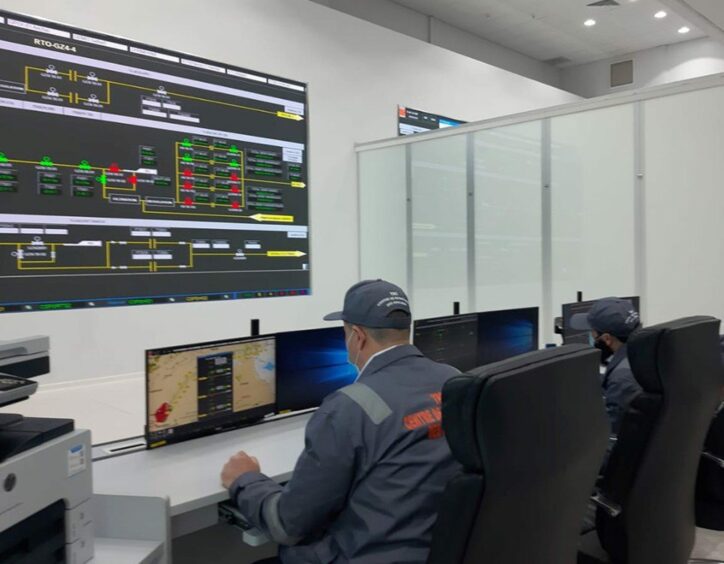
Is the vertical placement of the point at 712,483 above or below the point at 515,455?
below

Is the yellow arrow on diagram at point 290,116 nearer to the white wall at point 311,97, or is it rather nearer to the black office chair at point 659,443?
the white wall at point 311,97

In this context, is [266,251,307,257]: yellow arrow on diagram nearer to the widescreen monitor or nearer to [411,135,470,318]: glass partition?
[411,135,470,318]: glass partition

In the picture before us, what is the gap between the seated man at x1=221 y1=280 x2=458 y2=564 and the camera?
134 centimetres

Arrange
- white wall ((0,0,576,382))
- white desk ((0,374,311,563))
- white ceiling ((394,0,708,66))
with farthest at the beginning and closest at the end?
white ceiling ((394,0,708,66)) < white wall ((0,0,576,382)) < white desk ((0,374,311,563))

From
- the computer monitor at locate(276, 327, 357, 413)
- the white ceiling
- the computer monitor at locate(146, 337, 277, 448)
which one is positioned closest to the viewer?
the computer monitor at locate(146, 337, 277, 448)

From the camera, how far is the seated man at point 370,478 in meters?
1.34

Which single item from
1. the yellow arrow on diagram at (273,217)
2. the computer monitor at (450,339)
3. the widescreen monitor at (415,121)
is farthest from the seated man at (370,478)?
the widescreen monitor at (415,121)

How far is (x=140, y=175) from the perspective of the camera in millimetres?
4211

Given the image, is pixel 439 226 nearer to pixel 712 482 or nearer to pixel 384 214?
pixel 384 214

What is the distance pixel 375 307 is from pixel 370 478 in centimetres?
46

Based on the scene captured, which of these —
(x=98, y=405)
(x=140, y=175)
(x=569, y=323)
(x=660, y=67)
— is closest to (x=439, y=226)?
(x=569, y=323)

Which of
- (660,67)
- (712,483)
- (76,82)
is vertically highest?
(660,67)

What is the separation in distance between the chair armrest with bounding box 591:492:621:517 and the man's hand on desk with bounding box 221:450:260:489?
100cm

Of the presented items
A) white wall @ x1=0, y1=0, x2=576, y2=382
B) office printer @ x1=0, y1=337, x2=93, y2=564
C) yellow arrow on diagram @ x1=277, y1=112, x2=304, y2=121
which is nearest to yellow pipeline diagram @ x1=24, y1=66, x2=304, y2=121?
white wall @ x1=0, y1=0, x2=576, y2=382
